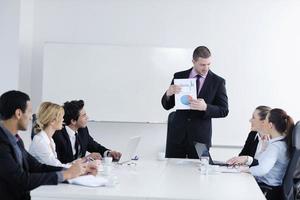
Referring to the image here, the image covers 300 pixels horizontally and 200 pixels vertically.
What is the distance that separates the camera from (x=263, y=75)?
551 centimetres

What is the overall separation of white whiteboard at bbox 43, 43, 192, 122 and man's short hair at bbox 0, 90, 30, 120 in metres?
3.12

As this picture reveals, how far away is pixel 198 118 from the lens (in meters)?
3.69

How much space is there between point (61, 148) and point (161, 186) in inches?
51.4

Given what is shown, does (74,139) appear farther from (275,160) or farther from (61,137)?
(275,160)

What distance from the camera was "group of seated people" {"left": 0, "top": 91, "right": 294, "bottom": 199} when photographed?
88.1 inches

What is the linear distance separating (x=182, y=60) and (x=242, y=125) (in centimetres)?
111

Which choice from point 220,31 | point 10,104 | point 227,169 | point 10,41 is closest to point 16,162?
point 10,104

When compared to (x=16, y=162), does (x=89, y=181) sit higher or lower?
lower

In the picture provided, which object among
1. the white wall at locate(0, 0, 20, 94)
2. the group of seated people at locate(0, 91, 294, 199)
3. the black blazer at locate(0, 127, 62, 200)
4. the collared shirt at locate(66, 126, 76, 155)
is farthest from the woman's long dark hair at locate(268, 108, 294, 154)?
the white wall at locate(0, 0, 20, 94)

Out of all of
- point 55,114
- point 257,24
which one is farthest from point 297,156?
point 257,24

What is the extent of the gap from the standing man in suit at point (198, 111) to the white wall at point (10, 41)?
8.37ft

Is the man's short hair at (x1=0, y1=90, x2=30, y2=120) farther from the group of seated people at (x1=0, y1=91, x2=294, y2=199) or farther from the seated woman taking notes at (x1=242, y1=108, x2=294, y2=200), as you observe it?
the seated woman taking notes at (x1=242, y1=108, x2=294, y2=200)

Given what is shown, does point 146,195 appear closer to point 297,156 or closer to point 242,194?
point 242,194

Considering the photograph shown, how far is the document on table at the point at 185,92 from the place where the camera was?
358cm
